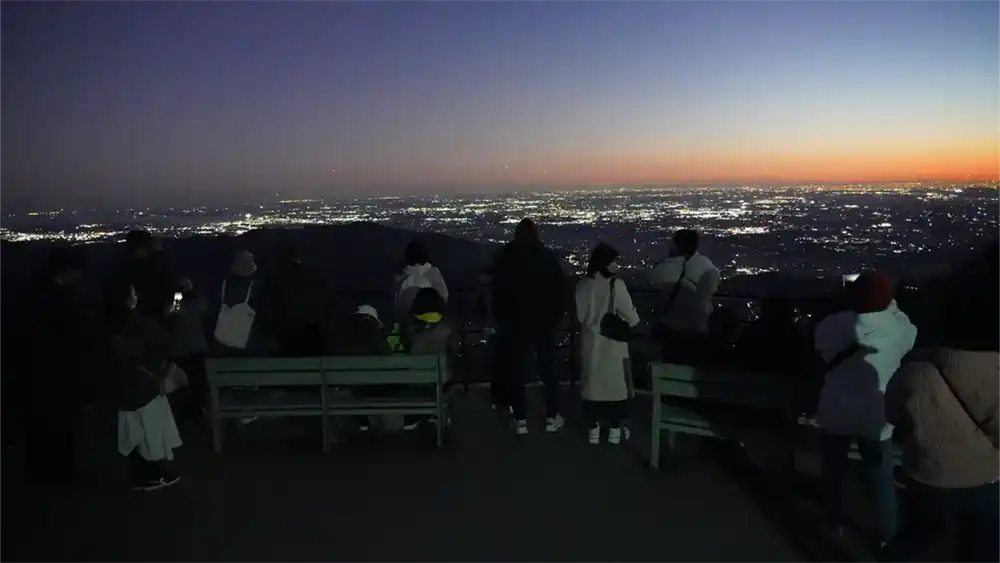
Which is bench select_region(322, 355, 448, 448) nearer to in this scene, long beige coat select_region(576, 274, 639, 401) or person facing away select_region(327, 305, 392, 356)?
person facing away select_region(327, 305, 392, 356)

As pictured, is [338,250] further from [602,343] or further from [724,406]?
[724,406]

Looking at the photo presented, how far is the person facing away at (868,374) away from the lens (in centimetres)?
364

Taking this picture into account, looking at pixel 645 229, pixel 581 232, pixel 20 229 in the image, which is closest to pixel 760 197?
pixel 645 229

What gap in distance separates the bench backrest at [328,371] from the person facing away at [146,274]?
111 cm

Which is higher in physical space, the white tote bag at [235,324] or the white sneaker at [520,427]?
the white tote bag at [235,324]

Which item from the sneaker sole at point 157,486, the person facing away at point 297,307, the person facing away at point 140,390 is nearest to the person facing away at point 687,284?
the person facing away at point 297,307

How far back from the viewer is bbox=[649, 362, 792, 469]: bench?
451 centimetres

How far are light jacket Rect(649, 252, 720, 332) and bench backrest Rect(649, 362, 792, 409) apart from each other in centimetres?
92

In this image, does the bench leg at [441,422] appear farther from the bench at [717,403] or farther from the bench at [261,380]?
the bench at [717,403]

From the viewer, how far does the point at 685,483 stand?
4734 millimetres

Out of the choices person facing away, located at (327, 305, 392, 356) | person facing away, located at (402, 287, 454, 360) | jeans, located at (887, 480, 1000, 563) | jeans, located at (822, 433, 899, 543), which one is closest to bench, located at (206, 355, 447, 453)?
person facing away, located at (327, 305, 392, 356)

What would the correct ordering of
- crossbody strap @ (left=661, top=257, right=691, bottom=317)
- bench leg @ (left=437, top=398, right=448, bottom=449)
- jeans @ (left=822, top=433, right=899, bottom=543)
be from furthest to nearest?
crossbody strap @ (left=661, top=257, right=691, bottom=317), bench leg @ (left=437, top=398, right=448, bottom=449), jeans @ (left=822, top=433, right=899, bottom=543)

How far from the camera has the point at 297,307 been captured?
5758 mm

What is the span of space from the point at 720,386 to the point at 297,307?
3223mm
